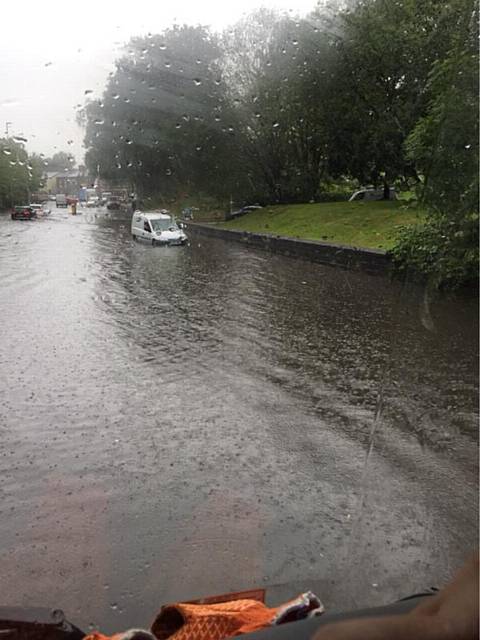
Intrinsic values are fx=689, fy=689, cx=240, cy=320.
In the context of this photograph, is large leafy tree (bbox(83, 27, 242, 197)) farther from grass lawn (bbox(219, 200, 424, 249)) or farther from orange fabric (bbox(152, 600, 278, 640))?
orange fabric (bbox(152, 600, 278, 640))

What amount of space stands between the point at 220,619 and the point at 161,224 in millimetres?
27576

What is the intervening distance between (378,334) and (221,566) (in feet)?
22.2

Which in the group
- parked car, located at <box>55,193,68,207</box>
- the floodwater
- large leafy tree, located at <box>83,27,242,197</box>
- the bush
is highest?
large leafy tree, located at <box>83,27,242,197</box>

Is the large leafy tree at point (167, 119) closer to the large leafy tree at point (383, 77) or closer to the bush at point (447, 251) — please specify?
the large leafy tree at point (383, 77)

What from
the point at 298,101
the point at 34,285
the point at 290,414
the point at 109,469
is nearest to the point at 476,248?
the point at 109,469

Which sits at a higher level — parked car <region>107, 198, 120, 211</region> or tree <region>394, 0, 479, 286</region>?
parked car <region>107, 198, 120, 211</region>

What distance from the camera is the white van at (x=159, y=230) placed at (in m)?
28.3

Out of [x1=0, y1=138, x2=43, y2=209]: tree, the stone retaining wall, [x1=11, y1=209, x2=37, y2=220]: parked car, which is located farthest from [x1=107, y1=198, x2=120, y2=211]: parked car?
the stone retaining wall

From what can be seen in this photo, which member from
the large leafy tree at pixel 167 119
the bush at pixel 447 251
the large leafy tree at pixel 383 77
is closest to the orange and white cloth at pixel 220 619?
the bush at pixel 447 251

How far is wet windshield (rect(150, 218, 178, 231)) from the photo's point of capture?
28.5 metres

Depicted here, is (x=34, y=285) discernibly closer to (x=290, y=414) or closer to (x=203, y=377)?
(x=203, y=377)

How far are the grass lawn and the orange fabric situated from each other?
8210 millimetres

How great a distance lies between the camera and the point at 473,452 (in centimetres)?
420

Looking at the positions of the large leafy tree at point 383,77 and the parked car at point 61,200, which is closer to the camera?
the large leafy tree at point 383,77
